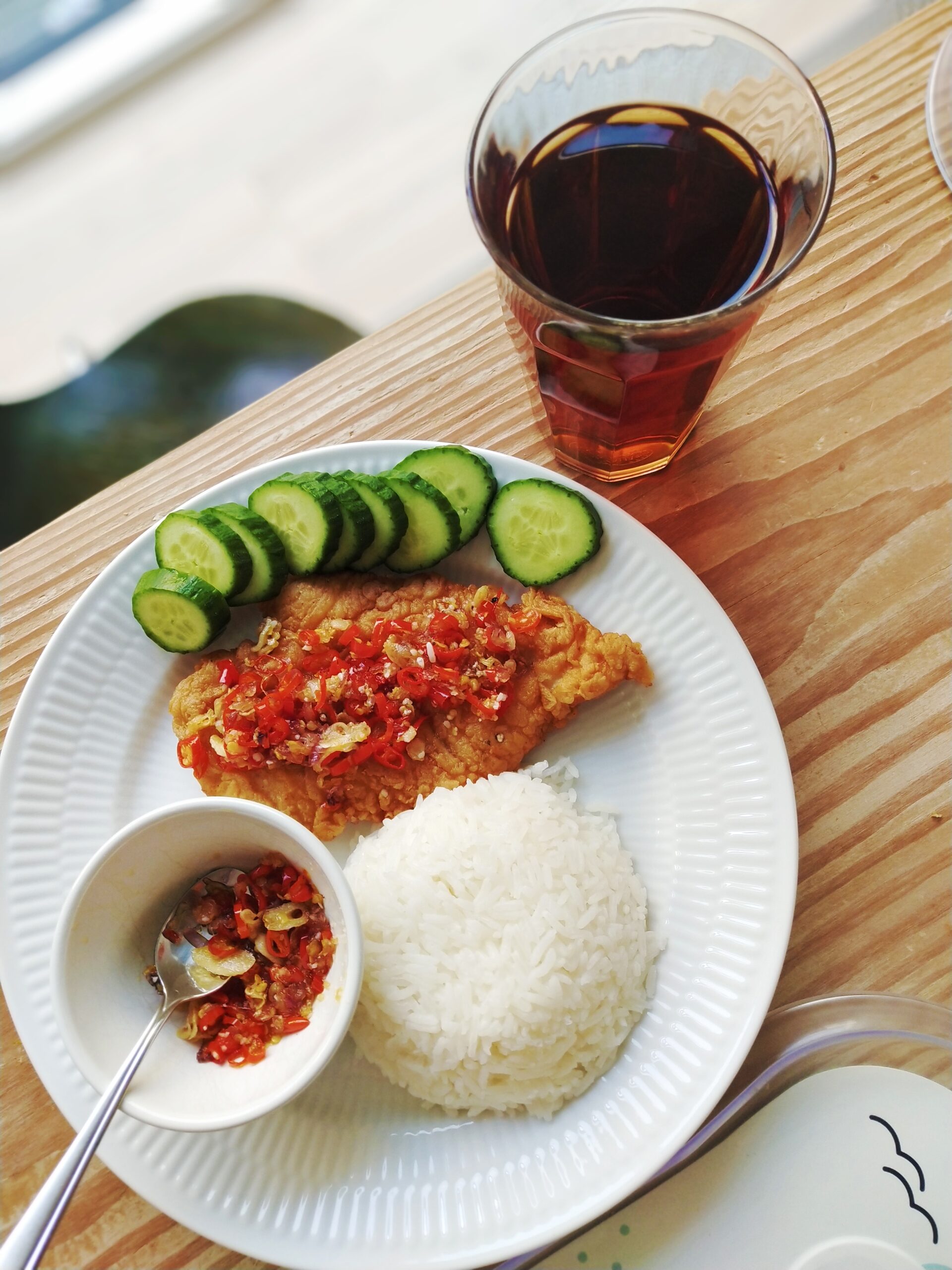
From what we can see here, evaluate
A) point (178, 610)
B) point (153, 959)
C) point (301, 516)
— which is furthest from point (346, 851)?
point (301, 516)

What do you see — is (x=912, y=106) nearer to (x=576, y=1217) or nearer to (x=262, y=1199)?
(x=576, y=1217)

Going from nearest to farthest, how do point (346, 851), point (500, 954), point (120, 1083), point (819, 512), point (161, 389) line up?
point (120, 1083) < point (500, 954) < point (346, 851) < point (819, 512) < point (161, 389)

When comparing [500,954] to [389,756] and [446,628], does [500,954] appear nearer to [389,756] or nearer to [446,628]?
[389,756]

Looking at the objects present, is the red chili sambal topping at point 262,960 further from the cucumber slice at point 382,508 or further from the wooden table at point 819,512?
the cucumber slice at point 382,508

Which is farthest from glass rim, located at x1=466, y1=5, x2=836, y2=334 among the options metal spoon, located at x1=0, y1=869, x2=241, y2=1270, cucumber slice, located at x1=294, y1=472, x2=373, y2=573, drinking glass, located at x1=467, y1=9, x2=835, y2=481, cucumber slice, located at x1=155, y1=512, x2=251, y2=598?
metal spoon, located at x1=0, y1=869, x2=241, y2=1270

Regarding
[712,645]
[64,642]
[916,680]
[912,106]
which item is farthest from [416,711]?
[912,106]

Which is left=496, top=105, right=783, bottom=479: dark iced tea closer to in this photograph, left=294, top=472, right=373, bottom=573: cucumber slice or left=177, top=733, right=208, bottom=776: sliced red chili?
left=294, top=472, right=373, bottom=573: cucumber slice
